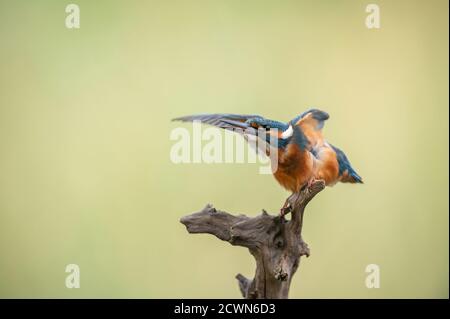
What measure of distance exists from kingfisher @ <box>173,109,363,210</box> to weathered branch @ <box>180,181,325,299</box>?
49 millimetres

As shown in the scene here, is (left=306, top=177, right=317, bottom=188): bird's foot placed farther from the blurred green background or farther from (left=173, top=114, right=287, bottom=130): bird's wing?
the blurred green background

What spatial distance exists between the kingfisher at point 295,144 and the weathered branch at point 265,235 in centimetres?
5

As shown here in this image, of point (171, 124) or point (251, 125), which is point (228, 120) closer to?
point (251, 125)

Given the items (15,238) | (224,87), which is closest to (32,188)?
(15,238)

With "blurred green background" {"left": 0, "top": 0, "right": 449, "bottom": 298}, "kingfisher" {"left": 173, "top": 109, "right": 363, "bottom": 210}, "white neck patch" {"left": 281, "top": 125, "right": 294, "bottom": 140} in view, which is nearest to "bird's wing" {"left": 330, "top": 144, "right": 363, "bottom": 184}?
"kingfisher" {"left": 173, "top": 109, "right": 363, "bottom": 210}

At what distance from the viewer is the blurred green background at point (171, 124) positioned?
4.93 feet

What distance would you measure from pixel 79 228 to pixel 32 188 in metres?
0.17

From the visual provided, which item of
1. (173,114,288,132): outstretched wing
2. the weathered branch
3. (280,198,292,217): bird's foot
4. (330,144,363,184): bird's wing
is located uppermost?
(173,114,288,132): outstretched wing

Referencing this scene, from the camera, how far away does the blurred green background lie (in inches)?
59.1

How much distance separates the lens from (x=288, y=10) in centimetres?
157

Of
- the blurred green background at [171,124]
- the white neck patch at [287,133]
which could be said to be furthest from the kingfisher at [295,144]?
the blurred green background at [171,124]

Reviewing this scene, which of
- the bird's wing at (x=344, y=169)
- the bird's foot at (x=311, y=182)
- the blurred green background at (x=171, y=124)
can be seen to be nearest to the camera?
the bird's foot at (x=311, y=182)

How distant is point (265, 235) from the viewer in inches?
42.9

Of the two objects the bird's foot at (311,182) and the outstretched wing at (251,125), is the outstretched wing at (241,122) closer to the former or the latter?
the outstretched wing at (251,125)
